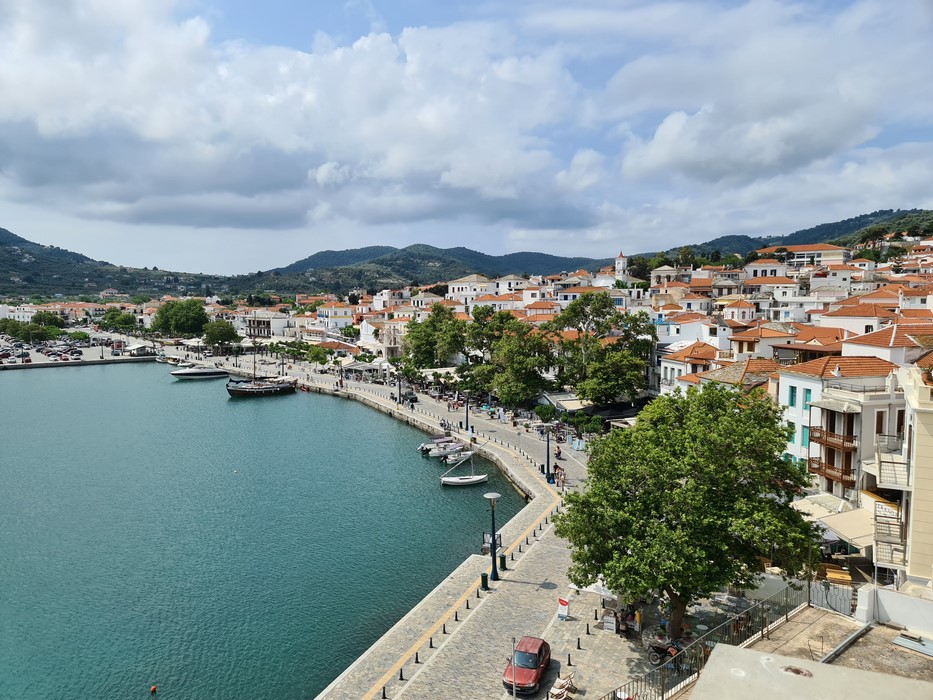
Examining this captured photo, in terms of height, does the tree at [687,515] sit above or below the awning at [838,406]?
below

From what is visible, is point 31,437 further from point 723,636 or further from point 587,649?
point 723,636

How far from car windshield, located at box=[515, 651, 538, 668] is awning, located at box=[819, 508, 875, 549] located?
34.8ft

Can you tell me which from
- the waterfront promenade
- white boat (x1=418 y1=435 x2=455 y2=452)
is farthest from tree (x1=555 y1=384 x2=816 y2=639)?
white boat (x1=418 y1=435 x2=455 y2=452)

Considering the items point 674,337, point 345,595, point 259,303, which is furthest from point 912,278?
point 259,303

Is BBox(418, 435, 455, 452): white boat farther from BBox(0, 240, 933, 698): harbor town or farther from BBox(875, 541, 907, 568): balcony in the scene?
BBox(875, 541, 907, 568): balcony

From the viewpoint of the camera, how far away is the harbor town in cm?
1522

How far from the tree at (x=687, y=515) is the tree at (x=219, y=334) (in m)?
106

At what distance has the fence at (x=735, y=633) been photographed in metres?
13.1

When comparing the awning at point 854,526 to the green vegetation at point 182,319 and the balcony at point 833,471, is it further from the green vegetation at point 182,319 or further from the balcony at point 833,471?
the green vegetation at point 182,319

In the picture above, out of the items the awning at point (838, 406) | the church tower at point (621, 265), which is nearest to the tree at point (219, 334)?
the church tower at point (621, 265)

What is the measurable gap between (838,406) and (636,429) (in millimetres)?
8883

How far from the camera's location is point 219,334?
11212cm

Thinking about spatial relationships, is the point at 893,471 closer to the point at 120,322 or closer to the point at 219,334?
the point at 219,334

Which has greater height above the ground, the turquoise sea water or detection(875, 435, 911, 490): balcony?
detection(875, 435, 911, 490): balcony
